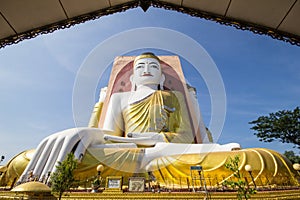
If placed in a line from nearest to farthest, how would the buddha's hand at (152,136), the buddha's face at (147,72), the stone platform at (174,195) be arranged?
the stone platform at (174,195) < the buddha's hand at (152,136) < the buddha's face at (147,72)

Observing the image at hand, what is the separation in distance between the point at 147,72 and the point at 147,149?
15.6 ft

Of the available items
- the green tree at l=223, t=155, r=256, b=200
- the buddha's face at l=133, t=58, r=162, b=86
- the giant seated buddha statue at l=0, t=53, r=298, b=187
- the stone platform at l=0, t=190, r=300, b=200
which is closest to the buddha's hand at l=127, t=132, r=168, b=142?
the giant seated buddha statue at l=0, t=53, r=298, b=187

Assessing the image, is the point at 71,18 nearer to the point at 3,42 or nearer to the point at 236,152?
the point at 3,42

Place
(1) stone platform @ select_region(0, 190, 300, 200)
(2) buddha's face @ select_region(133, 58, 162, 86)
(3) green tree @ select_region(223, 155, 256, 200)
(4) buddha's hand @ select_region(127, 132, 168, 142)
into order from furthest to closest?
(2) buddha's face @ select_region(133, 58, 162, 86) < (4) buddha's hand @ select_region(127, 132, 168, 142) < (1) stone platform @ select_region(0, 190, 300, 200) < (3) green tree @ select_region(223, 155, 256, 200)

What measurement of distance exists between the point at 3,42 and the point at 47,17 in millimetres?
396

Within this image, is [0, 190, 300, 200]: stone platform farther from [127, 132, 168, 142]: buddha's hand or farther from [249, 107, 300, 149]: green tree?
[249, 107, 300, 149]: green tree

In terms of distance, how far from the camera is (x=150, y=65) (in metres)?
12.1

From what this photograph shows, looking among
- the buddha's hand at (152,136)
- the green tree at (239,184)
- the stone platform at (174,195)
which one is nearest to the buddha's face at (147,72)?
the buddha's hand at (152,136)

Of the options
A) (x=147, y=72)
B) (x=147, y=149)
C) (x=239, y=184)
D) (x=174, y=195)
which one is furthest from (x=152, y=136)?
(x=239, y=184)

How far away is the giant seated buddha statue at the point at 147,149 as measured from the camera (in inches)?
287

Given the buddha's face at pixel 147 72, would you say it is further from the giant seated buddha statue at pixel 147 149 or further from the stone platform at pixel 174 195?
the stone platform at pixel 174 195

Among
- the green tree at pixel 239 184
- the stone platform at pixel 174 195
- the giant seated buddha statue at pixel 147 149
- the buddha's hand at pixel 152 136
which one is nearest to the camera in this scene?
the green tree at pixel 239 184

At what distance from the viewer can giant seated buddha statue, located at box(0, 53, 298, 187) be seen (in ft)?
23.9

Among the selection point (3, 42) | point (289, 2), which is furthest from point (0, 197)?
point (289, 2)
